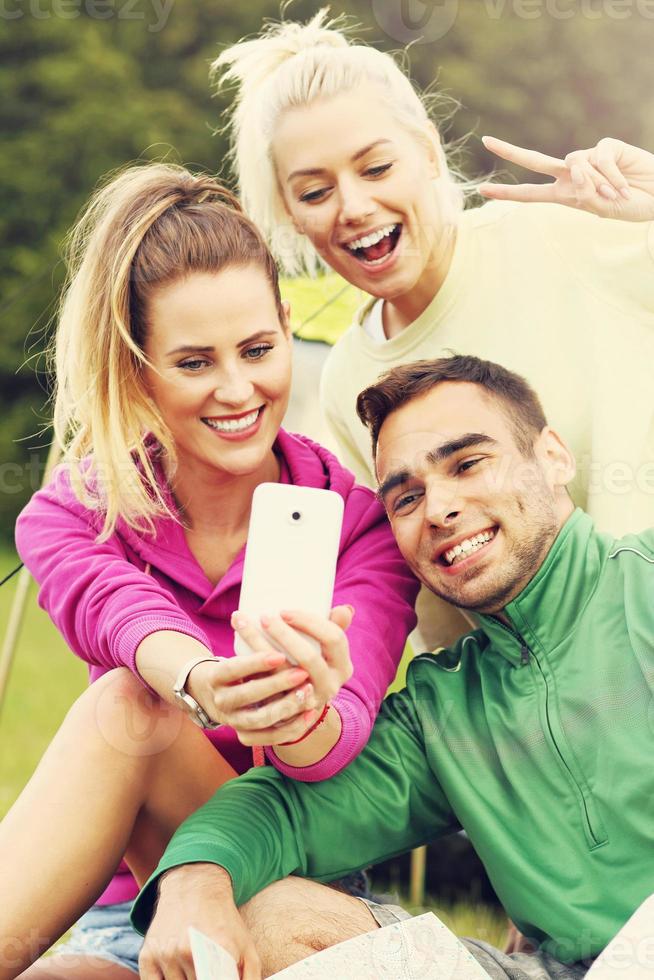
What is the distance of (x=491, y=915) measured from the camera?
7.05 ft

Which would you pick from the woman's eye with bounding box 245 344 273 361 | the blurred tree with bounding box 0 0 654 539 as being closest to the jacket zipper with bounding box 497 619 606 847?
the woman's eye with bounding box 245 344 273 361

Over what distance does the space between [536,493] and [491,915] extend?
1.26m

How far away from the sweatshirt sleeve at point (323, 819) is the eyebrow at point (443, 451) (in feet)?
0.70

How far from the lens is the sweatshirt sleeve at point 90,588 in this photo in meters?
1.08

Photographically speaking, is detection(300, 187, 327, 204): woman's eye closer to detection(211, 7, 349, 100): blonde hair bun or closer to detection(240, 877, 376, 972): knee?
detection(211, 7, 349, 100): blonde hair bun

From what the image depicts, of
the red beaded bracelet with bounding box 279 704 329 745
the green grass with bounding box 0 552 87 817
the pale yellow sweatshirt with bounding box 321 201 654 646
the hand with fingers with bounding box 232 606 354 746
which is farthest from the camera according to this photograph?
the green grass with bounding box 0 552 87 817

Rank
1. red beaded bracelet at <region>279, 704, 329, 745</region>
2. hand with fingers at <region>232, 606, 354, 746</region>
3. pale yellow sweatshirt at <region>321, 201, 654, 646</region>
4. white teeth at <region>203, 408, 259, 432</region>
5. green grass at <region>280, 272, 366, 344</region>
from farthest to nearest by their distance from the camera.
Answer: green grass at <region>280, 272, 366, 344</region> → pale yellow sweatshirt at <region>321, 201, 654, 646</region> → white teeth at <region>203, 408, 259, 432</region> → red beaded bracelet at <region>279, 704, 329, 745</region> → hand with fingers at <region>232, 606, 354, 746</region>

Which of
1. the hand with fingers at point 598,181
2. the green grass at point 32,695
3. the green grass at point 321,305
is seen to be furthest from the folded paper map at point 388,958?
the green grass at point 32,695

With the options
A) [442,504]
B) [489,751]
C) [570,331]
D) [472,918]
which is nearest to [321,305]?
[570,331]

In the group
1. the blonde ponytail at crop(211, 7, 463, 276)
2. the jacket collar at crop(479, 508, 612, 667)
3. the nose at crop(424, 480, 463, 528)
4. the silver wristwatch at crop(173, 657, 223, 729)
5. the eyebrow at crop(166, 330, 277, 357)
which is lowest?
the silver wristwatch at crop(173, 657, 223, 729)

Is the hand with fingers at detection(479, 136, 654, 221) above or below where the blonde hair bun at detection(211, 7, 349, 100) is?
below

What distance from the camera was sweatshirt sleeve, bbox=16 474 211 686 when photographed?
1082mm

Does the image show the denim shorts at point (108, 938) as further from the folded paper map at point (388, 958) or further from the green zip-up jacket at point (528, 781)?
the folded paper map at point (388, 958)

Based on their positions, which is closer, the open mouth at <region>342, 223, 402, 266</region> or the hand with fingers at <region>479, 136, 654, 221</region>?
the hand with fingers at <region>479, 136, 654, 221</region>
